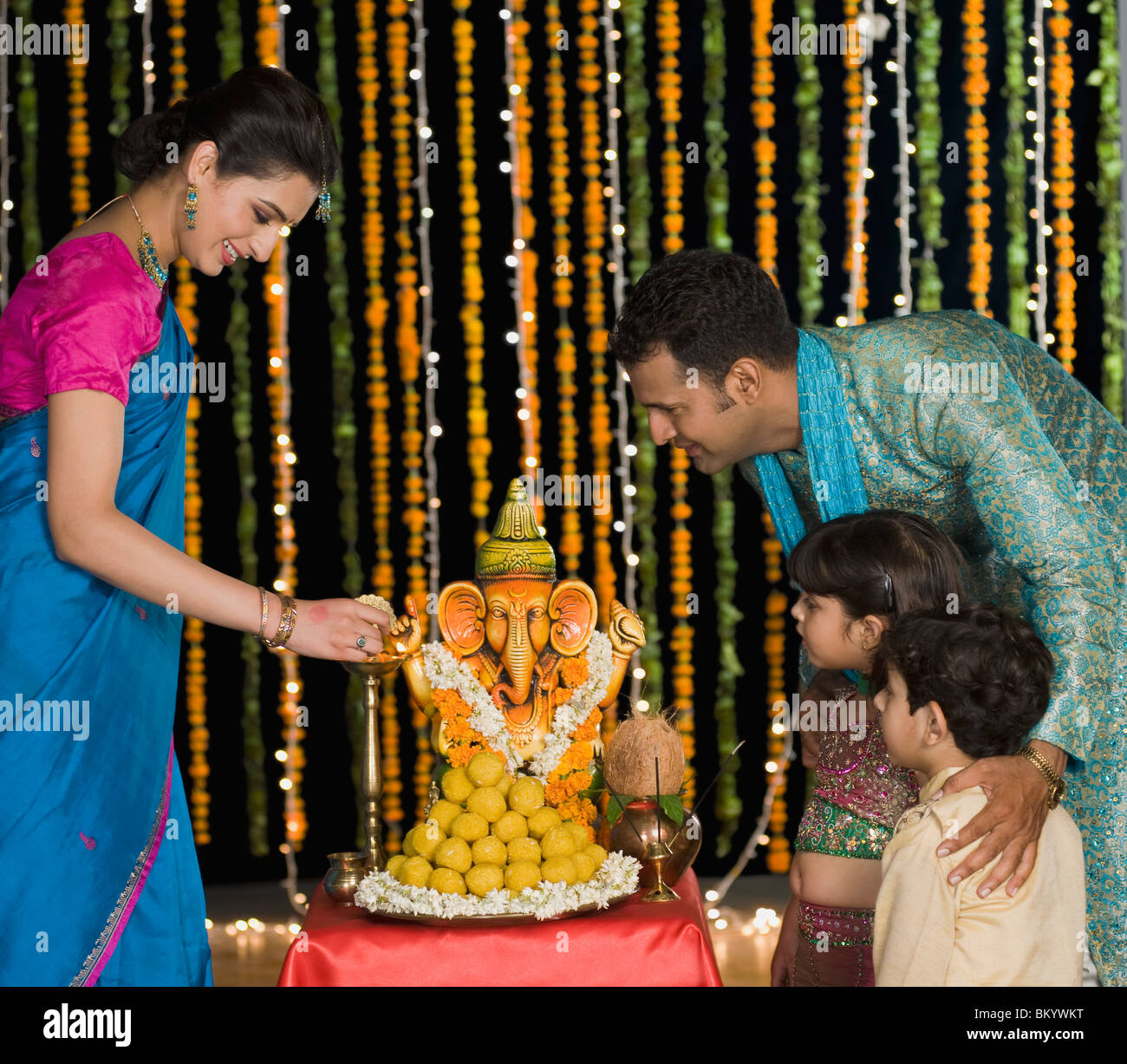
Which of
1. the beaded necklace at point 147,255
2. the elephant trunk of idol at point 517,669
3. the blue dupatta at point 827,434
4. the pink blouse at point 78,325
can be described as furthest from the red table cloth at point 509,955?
the beaded necklace at point 147,255

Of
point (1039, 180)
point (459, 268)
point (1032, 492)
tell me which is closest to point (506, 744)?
point (1032, 492)

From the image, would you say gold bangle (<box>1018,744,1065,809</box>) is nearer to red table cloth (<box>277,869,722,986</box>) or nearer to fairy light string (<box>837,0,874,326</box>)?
red table cloth (<box>277,869,722,986</box>)

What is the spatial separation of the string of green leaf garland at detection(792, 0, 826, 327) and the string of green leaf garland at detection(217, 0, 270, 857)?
183cm

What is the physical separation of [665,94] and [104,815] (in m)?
3.00

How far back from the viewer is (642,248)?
4.10 metres

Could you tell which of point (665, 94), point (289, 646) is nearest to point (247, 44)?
point (665, 94)

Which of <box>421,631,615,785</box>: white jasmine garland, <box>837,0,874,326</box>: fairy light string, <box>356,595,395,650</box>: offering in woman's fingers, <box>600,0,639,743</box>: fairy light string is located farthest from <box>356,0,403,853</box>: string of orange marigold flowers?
<box>356,595,395,650</box>: offering in woman's fingers

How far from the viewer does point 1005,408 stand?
1.86m

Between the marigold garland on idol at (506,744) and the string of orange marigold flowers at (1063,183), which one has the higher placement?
the string of orange marigold flowers at (1063,183)

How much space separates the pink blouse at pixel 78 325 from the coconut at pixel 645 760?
1029 millimetres

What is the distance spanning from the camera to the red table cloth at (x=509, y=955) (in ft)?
6.04

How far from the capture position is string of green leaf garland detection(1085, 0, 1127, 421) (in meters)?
4.01

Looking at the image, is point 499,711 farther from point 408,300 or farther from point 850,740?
point 408,300

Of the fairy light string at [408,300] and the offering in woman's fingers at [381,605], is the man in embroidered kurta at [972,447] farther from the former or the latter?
the fairy light string at [408,300]
